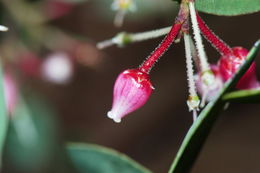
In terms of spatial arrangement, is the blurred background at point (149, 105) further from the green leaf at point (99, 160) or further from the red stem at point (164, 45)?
the red stem at point (164, 45)

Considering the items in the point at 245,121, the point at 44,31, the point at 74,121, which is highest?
the point at 44,31

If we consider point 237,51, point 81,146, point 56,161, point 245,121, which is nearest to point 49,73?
point 56,161

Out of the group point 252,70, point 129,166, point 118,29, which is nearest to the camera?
point 252,70

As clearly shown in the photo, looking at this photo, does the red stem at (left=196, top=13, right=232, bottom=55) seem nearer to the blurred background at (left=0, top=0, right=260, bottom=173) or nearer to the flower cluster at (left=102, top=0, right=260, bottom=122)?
the flower cluster at (left=102, top=0, right=260, bottom=122)

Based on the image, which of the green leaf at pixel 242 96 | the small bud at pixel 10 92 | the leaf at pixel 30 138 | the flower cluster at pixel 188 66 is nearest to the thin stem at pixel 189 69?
the flower cluster at pixel 188 66

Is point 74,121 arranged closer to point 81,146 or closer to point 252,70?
point 81,146

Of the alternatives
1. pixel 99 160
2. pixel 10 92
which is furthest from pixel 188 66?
pixel 10 92

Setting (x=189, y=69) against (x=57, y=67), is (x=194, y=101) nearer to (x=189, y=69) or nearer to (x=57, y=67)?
(x=189, y=69)
